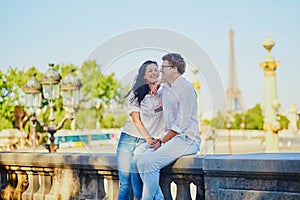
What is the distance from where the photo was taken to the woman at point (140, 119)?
208 inches

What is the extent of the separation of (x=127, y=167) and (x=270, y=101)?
3305cm

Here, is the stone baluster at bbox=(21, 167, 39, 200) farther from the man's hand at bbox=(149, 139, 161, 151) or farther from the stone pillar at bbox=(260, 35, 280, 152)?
the stone pillar at bbox=(260, 35, 280, 152)

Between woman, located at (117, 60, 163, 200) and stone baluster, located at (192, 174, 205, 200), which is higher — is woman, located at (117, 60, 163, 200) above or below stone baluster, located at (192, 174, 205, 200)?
above

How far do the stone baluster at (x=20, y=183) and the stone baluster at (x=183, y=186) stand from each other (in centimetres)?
246

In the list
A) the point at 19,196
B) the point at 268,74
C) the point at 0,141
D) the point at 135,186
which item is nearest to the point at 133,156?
the point at 135,186

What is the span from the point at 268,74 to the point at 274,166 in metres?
32.9

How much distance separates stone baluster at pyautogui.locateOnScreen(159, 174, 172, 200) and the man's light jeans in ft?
1.00

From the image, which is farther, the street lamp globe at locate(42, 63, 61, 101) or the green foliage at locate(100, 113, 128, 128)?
the street lamp globe at locate(42, 63, 61, 101)

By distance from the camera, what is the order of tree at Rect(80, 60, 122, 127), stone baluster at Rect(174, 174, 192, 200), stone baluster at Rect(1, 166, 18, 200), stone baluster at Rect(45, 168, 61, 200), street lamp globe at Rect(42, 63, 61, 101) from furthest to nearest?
1. street lamp globe at Rect(42, 63, 61, 101)
2. stone baluster at Rect(1, 166, 18, 200)
3. stone baluster at Rect(45, 168, 61, 200)
4. tree at Rect(80, 60, 122, 127)
5. stone baluster at Rect(174, 174, 192, 200)

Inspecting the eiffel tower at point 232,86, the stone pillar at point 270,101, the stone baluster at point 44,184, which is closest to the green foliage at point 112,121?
the stone baluster at point 44,184

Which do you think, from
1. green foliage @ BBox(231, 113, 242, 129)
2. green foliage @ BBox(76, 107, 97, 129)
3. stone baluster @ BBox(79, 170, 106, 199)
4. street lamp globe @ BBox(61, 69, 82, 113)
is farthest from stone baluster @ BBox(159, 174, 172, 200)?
green foliage @ BBox(231, 113, 242, 129)

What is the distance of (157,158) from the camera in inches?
209

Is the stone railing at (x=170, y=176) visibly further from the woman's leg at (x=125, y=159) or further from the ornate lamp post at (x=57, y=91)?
the ornate lamp post at (x=57, y=91)

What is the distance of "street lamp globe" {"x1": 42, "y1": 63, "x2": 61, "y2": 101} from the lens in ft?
47.0
